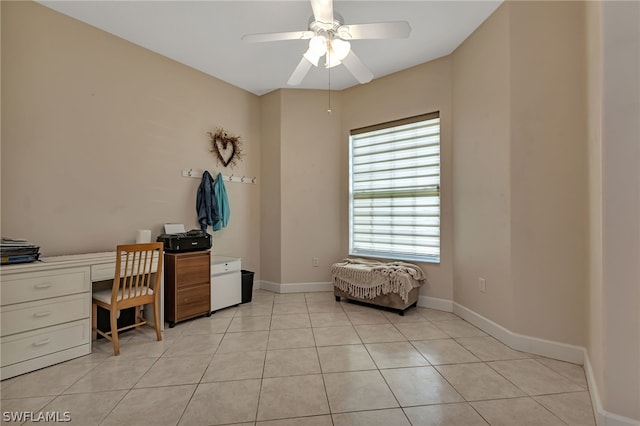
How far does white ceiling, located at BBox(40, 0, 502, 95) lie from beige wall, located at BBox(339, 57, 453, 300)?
162 millimetres

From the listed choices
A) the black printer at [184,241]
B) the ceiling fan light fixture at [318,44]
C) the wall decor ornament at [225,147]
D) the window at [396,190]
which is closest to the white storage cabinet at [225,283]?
the black printer at [184,241]

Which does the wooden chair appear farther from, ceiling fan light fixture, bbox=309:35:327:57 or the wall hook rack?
ceiling fan light fixture, bbox=309:35:327:57

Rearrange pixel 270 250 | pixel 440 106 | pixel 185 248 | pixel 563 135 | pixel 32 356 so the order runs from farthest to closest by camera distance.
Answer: pixel 270 250 → pixel 440 106 → pixel 185 248 → pixel 563 135 → pixel 32 356

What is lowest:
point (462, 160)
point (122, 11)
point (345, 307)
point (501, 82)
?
point (345, 307)

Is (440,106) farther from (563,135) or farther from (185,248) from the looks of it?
(185,248)

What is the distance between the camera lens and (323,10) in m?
1.97

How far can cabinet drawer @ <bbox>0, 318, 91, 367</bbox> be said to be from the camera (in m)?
1.98

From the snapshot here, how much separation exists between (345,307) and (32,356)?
2.81m

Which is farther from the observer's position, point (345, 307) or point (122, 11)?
point (345, 307)

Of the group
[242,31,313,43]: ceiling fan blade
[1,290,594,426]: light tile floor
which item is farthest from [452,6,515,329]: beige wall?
[242,31,313,43]: ceiling fan blade

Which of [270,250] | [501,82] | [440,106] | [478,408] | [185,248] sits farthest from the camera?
[270,250]

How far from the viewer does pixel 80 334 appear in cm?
231

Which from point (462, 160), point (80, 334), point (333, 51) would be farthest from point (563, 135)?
point (80, 334)

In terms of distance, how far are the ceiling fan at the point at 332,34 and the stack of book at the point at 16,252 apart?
2272 mm
